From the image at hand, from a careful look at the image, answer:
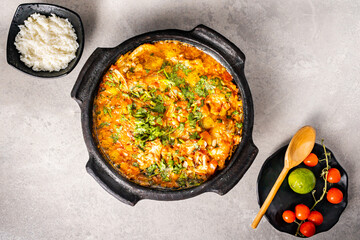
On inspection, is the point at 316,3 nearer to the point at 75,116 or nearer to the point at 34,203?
the point at 75,116

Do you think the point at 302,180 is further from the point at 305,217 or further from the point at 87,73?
the point at 87,73

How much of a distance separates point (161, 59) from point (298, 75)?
1.35 metres

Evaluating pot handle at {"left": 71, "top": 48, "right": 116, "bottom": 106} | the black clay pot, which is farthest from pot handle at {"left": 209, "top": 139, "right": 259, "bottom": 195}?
pot handle at {"left": 71, "top": 48, "right": 116, "bottom": 106}

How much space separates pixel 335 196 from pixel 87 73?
7.75ft

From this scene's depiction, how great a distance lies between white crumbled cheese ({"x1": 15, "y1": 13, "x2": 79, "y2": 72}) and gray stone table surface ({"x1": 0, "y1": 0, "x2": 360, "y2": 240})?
245 millimetres

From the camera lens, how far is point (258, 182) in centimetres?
264

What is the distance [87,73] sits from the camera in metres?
2.21

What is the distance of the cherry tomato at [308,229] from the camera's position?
2.61 meters

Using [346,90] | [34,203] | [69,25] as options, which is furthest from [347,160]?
[34,203]

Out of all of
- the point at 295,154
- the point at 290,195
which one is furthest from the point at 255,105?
the point at 290,195

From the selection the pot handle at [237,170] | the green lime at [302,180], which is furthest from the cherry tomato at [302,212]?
the pot handle at [237,170]

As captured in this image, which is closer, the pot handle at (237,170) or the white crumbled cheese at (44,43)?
the pot handle at (237,170)

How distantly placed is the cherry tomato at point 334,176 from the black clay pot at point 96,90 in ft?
2.92

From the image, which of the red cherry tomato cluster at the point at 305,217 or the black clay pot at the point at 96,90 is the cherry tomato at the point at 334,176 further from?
the black clay pot at the point at 96,90
